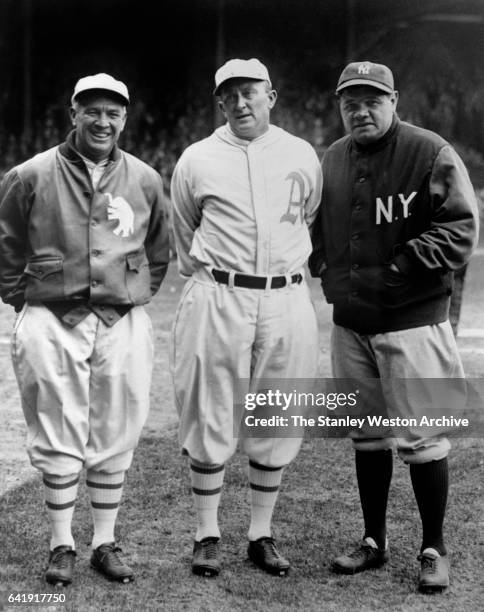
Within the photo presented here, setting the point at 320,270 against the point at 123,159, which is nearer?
the point at 123,159

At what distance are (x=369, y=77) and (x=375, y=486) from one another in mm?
1632

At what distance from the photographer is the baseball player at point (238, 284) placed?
11.7 ft

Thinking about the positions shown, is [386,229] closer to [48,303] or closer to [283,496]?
[48,303]

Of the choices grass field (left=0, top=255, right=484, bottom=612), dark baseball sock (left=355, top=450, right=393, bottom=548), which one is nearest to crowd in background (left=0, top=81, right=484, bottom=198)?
grass field (left=0, top=255, right=484, bottom=612)

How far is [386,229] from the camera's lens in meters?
3.56

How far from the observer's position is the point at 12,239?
3.51 meters

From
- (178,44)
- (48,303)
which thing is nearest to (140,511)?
(48,303)

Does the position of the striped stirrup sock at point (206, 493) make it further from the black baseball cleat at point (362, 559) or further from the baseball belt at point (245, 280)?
the baseball belt at point (245, 280)

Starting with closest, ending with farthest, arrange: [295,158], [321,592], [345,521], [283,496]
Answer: [321,592], [295,158], [345,521], [283,496]

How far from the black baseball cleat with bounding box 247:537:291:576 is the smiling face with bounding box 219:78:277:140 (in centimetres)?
166

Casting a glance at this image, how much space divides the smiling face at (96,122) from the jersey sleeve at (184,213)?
329 mm

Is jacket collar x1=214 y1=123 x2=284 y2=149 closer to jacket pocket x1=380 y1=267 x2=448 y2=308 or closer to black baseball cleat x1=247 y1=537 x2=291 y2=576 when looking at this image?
jacket pocket x1=380 y1=267 x2=448 y2=308

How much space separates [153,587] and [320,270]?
145 cm

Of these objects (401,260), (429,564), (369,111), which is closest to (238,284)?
(401,260)
